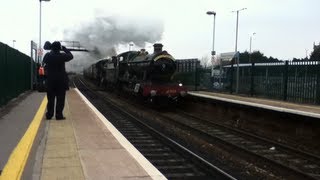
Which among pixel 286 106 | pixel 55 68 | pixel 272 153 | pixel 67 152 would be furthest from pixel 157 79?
pixel 67 152

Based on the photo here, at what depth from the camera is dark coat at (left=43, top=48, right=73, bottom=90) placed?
1313 cm

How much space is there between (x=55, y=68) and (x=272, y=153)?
5653mm

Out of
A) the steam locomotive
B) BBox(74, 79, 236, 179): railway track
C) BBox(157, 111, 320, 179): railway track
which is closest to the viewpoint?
BBox(74, 79, 236, 179): railway track

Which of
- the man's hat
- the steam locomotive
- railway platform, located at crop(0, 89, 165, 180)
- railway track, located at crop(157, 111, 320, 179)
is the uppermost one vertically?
the man's hat

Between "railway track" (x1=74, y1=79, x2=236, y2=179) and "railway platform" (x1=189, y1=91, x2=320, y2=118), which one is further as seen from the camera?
"railway platform" (x1=189, y1=91, x2=320, y2=118)

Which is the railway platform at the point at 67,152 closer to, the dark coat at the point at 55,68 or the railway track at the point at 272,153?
the dark coat at the point at 55,68

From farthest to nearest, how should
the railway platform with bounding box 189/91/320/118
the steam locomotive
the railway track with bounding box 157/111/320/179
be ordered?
the steam locomotive < the railway platform with bounding box 189/91/320/118 < the railway track with bounding box 157/111/320/179

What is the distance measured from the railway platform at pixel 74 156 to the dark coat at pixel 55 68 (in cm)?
106

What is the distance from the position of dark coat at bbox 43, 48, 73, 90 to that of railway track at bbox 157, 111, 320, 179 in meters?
4.33

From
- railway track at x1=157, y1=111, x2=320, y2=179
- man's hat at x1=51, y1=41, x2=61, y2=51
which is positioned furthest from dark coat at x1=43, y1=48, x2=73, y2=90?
railway track at x1=157, y1=111, x2=320, y2=179

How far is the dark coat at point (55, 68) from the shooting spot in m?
13.1

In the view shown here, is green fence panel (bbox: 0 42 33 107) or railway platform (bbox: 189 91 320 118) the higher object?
green fence panel (bbox: 0 42 33 107)

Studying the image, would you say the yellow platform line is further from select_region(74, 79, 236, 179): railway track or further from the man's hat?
select_region(74, 79, 236, 179): railway track

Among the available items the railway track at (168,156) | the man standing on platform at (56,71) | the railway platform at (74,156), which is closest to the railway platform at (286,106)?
the railway track at (168,156)
